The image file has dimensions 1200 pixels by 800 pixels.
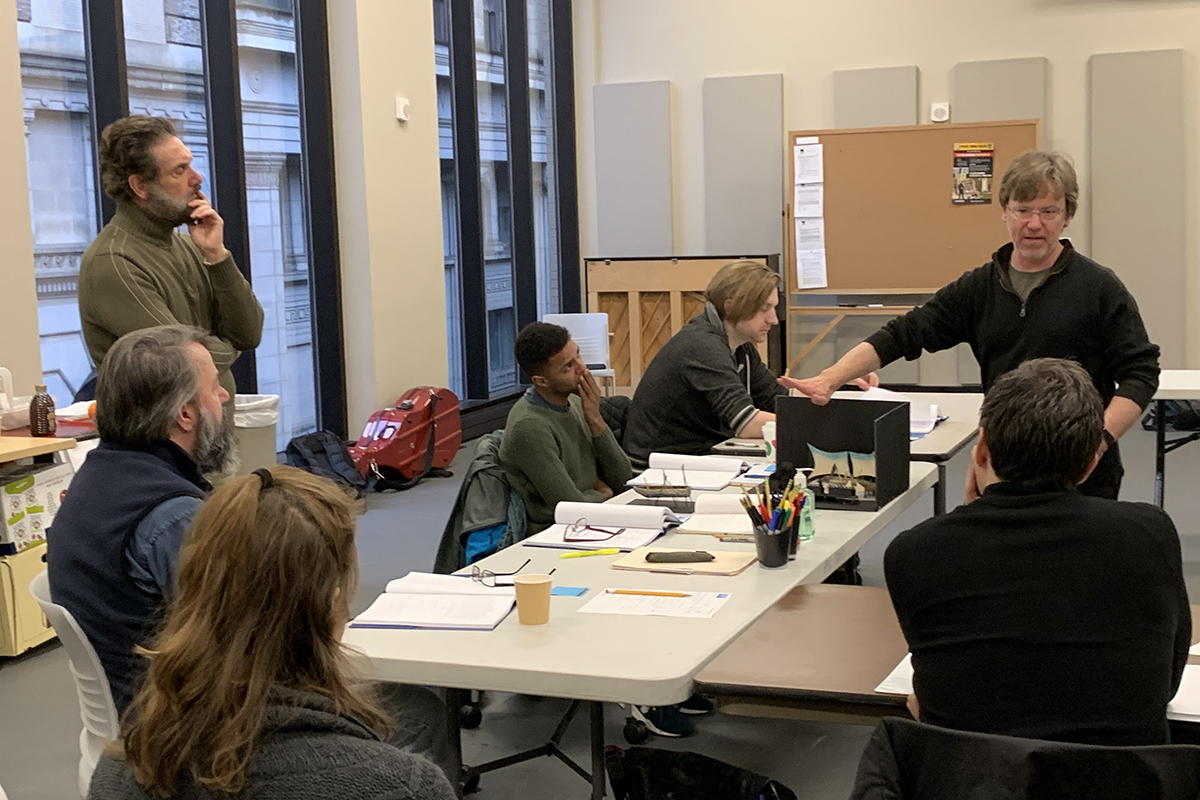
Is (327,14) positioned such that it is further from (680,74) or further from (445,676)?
(445,676)

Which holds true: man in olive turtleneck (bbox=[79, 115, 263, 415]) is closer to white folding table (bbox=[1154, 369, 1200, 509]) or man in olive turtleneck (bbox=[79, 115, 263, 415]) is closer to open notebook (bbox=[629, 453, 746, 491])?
open notebook (bbox=[629, 453, 746, 491])

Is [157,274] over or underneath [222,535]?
over

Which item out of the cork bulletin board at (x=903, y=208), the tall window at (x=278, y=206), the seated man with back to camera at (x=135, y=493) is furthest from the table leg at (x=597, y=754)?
the cork bulletin board at (x=903, y=208)

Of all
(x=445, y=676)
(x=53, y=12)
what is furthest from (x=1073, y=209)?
(x=53, y=12)

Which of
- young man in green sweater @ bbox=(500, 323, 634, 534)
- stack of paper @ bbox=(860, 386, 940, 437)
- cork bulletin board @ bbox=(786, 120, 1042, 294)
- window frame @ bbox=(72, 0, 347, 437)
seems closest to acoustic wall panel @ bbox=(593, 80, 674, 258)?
cork bulletin board @ bbox=(786, 120, 1042, 294)

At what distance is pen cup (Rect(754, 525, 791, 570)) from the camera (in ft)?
8.82

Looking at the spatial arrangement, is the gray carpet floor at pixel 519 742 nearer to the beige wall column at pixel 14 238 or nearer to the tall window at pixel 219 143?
the beige wall column at pixel 14 238

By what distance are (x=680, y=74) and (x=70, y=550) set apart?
8.28 m

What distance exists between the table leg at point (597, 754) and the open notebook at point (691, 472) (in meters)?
1.09

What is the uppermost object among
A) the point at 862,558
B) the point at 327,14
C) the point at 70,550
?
the point at 327,14

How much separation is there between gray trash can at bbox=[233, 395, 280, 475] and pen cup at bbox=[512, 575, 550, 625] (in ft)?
10.1

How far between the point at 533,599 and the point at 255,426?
3.25 metres

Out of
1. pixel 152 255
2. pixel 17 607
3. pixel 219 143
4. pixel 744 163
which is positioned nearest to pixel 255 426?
pixel 17 607

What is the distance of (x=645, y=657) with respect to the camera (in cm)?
215
